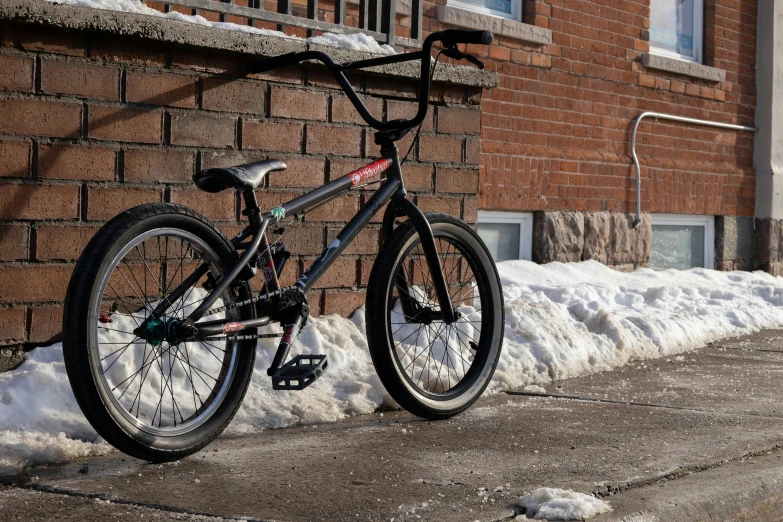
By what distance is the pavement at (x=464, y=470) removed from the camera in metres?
2.65

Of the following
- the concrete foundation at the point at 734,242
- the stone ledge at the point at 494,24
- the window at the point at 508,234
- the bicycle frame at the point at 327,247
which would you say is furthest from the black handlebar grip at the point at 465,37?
the concrete foundation at the point at 734,242

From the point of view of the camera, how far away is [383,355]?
3.71m

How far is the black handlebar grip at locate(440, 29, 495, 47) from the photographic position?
12.2ft

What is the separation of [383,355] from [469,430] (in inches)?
15.2

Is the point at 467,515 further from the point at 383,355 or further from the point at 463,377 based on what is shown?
the point at 463,377

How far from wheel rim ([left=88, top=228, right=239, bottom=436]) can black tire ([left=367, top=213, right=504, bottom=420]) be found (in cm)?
57

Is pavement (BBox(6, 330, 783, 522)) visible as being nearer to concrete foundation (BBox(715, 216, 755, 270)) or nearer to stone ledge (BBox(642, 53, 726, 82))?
stone ledge (BBox(642, 53, 726, 82))

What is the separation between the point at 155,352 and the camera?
339 centimetres

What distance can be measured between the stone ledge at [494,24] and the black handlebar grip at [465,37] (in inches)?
116

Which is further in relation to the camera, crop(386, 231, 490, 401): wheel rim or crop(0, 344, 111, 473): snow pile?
crop(386, 231, 490, 401): wheel rim

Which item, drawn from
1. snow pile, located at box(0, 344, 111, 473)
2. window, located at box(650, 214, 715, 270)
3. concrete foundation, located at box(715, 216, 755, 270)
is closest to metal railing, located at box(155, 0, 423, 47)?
snow pile, located at box(0, 344, 111, 473)

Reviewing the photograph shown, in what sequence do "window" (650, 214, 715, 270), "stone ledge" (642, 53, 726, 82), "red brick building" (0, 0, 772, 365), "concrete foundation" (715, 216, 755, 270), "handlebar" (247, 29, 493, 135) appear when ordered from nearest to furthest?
"red brick building" (0, 0, 772, 365)
"handlebar" (247, 29, 493, 135)
"stone ledge" (642, 53, 726, 82)
"window" (650, 214, 715, 270)
"concrete foundation" (715, 216, 755, 270)

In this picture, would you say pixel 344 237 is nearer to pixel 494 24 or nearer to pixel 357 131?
pixel 357 131

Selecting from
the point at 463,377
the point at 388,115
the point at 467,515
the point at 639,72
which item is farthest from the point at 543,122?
the point at 467,515
